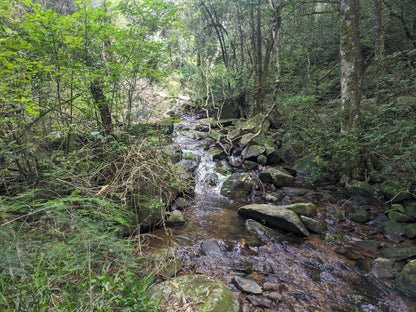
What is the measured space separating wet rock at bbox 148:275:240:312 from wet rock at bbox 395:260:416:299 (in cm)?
255

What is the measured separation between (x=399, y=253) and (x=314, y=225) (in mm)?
1457

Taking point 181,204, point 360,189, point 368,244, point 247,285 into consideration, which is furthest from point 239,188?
point 247,285

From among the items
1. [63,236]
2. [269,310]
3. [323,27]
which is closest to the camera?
[63,236]

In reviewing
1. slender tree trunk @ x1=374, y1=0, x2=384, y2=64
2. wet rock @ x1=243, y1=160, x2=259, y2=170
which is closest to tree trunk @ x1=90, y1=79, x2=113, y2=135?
wet rock @ x1=243, y1=160, x2=259, y2=170

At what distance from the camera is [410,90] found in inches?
223

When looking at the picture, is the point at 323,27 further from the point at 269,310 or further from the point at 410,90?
the point at 269,310

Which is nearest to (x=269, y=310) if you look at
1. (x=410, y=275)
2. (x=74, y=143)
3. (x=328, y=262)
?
(x=328, y=262)

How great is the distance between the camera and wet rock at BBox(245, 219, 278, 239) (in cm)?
474

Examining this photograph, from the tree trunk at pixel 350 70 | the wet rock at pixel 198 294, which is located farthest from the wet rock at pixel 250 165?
the wet rock at pixel 198 294

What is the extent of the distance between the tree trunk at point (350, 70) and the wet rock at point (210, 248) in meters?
4.47

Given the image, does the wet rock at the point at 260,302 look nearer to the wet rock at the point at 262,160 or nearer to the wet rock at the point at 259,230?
the wet rock at the point at 259,230

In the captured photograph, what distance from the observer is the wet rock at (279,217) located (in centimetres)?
470

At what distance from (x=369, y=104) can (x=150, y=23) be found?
6.98 metres

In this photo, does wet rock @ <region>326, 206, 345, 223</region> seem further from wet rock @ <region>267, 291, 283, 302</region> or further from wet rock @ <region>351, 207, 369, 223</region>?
wet rock @ <region>267, 291, 283, 302</region>
